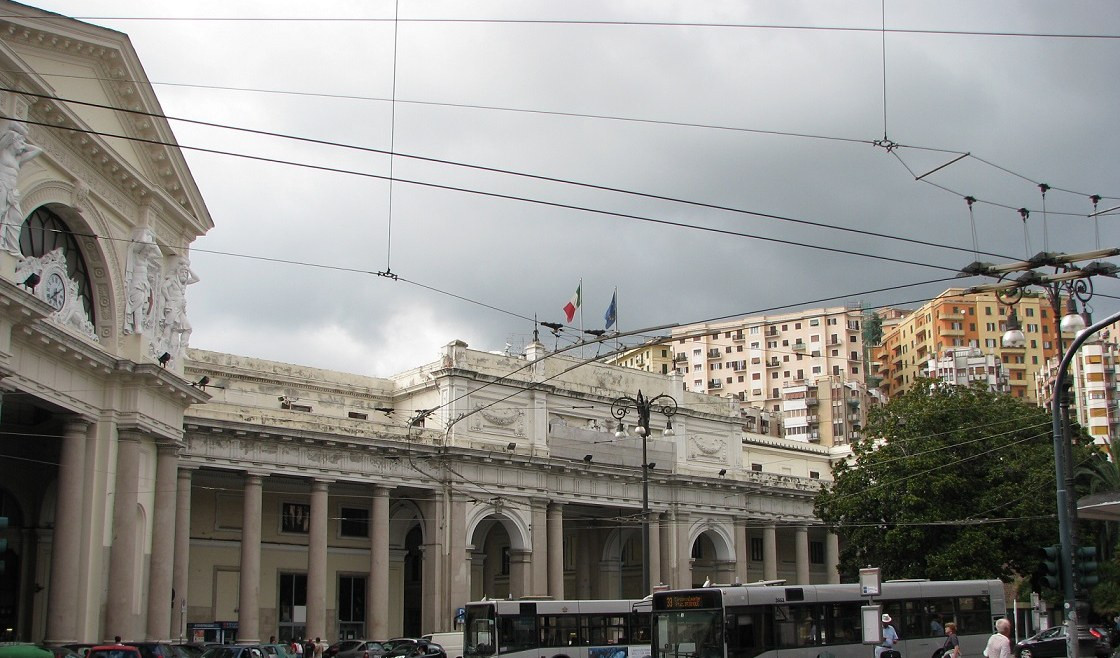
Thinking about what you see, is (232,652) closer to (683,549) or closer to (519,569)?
(519,569)

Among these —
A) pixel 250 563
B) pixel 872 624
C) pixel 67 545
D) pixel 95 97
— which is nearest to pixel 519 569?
pixel 250 563

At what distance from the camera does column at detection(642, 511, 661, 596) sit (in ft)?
182

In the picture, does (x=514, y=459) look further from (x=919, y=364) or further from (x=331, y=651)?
(x=919, y=364)

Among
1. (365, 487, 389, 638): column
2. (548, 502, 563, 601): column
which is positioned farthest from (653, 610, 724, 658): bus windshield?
(548, 502, 563, 601): column

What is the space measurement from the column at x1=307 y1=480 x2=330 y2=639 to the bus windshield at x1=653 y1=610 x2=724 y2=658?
19.9 m

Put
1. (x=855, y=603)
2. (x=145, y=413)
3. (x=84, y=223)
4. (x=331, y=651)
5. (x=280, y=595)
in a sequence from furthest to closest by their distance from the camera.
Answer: (x=280, y=595) → (x=331, y=651) → (x=145, y=413) → (x=84, y=223) → (x=855, y=603)

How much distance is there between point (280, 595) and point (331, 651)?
7.51 metres

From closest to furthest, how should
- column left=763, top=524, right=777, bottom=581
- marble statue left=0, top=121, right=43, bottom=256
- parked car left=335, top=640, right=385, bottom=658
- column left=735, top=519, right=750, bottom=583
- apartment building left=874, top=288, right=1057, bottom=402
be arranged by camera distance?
marble statue left=0, top=121, right=43, bottom=256 < parked car left=335, top=640, right=385, bottom=658 < column left=735, top=519, right=750, bottom=583 < column left=763, top=524, right=777, bottom=581 < apartment building left=874, top=288, right=1057, bottom=402

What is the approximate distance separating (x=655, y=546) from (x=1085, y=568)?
123ft

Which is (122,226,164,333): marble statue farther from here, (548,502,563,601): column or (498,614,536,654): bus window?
(548,502,563,601): column

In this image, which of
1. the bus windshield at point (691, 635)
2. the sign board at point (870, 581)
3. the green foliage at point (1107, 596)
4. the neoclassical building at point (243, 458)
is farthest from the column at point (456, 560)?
the sign board at point (870, 581)

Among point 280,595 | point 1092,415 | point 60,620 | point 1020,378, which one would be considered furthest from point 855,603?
point 1020,378

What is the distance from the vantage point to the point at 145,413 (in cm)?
3272

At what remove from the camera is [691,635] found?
2539 centimetres
